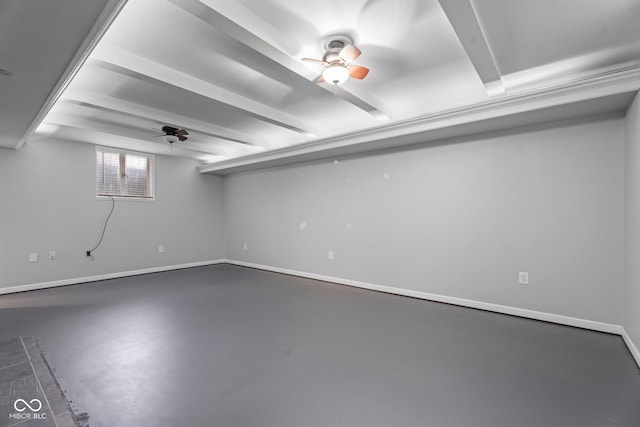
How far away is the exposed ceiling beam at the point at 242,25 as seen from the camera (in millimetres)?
1773

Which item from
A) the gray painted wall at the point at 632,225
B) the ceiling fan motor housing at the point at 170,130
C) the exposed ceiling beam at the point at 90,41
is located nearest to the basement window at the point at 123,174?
the ceiling fan motor housing at the point at 170,130

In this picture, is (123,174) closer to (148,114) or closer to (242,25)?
(148,114)

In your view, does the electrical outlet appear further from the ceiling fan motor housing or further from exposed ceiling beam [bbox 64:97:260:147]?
the ceiling fan motor housing

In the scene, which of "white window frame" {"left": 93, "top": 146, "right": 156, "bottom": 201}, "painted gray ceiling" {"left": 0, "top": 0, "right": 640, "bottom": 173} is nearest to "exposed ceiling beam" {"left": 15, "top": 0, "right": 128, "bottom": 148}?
"painted gray ceiling" {"left": 0, "top": 0, "right": 640, "bottom": 173}


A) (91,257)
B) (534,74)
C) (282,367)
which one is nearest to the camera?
(282,367)

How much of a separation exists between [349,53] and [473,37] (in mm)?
840

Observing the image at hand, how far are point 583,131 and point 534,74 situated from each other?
91 centimetres

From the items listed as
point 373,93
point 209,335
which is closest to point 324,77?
point 373,93

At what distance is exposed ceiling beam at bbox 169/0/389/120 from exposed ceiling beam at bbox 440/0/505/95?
1151 mm

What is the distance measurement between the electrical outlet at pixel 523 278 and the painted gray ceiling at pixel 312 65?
167cm

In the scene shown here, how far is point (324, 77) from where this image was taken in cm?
242

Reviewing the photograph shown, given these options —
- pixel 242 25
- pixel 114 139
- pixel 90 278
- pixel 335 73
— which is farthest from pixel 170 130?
pixel 90 278

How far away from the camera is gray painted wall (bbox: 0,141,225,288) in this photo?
4.37m

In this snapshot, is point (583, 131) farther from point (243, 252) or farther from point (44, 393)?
point (243, 252)
